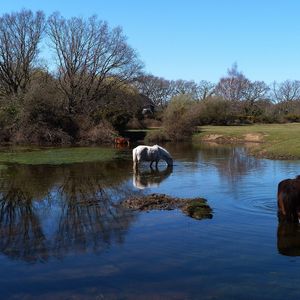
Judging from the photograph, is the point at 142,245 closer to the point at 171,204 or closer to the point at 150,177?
the point at 171,204

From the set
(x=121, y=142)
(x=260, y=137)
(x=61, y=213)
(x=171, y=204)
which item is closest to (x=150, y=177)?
(x=171, y=204)

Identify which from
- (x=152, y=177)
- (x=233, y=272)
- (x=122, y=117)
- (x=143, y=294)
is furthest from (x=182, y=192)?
(x=122, y=117)

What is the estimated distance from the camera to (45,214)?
13492 millimetres

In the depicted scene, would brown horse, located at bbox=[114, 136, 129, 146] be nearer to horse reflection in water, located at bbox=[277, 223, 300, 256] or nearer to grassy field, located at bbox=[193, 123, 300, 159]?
grassy field, located at bbox=[193, 123, 300, 159]

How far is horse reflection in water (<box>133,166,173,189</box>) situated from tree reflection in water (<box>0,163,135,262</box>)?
63cm

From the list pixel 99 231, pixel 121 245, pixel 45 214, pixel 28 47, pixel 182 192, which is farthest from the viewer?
pixel 28 47

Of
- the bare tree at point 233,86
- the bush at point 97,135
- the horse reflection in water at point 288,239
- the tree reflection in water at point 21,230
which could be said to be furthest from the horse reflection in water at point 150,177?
the bare tree at point 233,86

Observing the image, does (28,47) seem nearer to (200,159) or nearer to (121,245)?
(200,159)

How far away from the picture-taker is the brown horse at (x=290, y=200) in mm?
11742

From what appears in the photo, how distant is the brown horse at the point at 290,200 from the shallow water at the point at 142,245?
0.47 metres

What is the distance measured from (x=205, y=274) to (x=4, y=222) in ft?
20.7

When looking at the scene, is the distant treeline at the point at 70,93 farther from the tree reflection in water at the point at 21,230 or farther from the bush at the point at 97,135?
the tree reflection in water at the point at 21,230

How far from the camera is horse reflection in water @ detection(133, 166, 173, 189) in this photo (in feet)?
63.0

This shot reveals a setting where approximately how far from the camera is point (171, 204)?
14.4m
